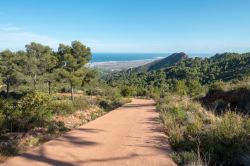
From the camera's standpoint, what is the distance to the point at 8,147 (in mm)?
6938

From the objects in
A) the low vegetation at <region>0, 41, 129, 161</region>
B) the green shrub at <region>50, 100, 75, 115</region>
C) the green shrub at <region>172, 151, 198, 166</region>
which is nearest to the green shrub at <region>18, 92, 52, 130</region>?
the low vegetation at <region>0, 41, 129, 161</region>

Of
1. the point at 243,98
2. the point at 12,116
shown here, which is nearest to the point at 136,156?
the point at 12,116

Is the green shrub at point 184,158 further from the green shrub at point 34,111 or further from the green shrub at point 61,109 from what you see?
the green shrub at point 61,109

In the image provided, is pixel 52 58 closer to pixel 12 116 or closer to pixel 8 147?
pixel 12 116

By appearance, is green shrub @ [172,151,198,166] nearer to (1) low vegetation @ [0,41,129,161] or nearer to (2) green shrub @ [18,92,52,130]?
(1) low vegetation @ [0,41,129,161]

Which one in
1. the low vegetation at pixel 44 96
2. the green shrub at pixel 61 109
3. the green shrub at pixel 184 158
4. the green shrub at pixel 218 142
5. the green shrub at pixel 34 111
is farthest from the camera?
the green shrub at pixel 61 109

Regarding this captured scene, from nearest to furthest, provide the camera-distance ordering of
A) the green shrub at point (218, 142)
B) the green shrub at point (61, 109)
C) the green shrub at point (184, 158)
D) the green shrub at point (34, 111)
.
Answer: the green shrub at point (184, 158), the green shrub at point (218, 142), the green shrub at point (34, 111), the green shrub at point (61, 109)

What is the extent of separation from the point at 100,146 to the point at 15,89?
35.1 meters

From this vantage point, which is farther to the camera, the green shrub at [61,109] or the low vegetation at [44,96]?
the green shrub at [61,109]

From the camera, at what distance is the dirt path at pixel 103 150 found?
5961 mm

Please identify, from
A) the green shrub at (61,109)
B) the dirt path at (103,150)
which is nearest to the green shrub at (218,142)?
the dirt path at (103,150)

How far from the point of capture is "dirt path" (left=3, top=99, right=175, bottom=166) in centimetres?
596

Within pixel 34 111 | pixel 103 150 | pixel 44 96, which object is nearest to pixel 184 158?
pixel 103 150

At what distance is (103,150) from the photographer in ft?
22.7
